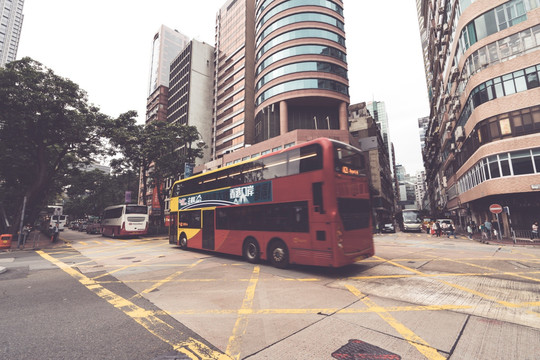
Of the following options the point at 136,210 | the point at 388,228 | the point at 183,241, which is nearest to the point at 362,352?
the point at 183,241

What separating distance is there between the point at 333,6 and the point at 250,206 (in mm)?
47482

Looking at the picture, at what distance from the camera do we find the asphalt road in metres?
3.46

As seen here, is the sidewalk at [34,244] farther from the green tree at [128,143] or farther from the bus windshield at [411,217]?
the bus windshield at [411,217]

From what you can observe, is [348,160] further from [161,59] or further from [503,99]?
[161,59]

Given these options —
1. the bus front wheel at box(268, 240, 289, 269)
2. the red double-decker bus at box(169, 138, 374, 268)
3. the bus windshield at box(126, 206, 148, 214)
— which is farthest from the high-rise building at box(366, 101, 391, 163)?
the bus front wheel at box(268, 240, 289, 269)

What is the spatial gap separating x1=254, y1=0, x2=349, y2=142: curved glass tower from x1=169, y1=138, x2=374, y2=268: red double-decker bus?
30.6 m

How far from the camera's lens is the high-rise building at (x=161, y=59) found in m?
86.6

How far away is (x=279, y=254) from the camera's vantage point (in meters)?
9.26

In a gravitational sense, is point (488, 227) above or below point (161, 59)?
below

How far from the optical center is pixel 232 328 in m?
4.23

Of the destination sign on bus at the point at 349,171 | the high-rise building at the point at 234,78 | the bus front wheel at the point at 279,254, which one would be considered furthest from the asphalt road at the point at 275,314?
the high-rise building at the point at 234,78

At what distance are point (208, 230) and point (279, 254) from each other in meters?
5.03

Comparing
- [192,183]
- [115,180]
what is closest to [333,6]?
[192,183]

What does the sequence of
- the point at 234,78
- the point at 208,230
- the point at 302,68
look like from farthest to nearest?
the point at 234,78 → the point at 302,68 → the point at 208,230
